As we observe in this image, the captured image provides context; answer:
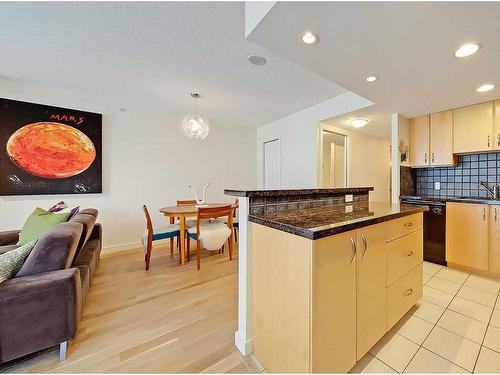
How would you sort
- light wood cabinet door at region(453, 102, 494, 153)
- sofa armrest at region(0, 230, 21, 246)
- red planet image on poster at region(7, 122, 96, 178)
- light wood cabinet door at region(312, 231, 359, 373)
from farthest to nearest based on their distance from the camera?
red planet image on poster at region(7, 122, 96, 178), light wood cabinet door at region(453, 102, 494, 153), sofa armrest at region(0, 230, 21, 246), light wood cabinet door at region(312, 231, 359, 373)

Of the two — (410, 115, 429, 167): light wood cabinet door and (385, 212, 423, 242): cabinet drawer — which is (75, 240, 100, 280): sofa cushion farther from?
(410, 115, 429, 167): light wood cabinet door

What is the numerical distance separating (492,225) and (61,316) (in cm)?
→ 399

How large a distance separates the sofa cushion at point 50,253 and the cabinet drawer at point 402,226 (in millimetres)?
2130

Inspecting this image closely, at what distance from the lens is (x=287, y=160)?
13.7 feet

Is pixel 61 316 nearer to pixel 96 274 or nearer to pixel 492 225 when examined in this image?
pixel 96 274

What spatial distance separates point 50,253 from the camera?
1.38 metres

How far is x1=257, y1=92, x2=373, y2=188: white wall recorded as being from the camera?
3.13 meters

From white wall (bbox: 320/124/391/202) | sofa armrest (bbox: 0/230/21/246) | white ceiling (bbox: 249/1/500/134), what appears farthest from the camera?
white wall (bbox: 320/124/391/202)

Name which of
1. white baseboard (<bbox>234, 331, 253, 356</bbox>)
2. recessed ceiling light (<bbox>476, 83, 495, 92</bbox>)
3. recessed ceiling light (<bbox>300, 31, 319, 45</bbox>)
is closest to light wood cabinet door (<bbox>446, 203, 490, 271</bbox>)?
recessed ceiling light (<bbox>476, 83, 495, 92</bbox>)

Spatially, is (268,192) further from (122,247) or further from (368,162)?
(368,162)

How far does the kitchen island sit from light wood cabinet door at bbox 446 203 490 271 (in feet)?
5.44

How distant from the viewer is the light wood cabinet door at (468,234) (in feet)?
7.75

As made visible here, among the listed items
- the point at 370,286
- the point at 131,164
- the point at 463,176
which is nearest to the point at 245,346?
the point at 370,286

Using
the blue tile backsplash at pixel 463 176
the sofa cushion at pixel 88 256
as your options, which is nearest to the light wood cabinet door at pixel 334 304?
the sofa cushion at pixel 88 256
